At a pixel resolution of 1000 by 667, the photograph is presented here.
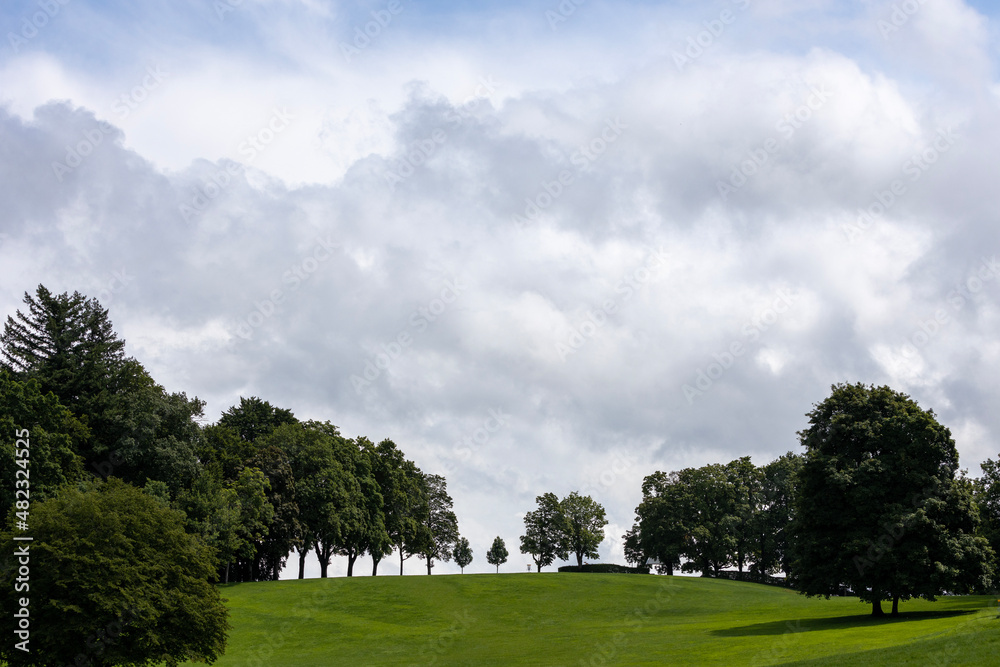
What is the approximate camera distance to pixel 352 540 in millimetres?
92688

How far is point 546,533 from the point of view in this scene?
13388cm

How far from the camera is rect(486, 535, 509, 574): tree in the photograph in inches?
5566

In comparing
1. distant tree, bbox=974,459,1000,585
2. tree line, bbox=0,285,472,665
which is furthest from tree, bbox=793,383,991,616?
tree line, bbox=0,285,472,665

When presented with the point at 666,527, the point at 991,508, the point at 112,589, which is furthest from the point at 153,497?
the point at 666,527

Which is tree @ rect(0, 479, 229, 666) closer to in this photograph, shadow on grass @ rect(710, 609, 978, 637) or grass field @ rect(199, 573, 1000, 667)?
grass field @ rect(199, 573, 1000, 667)

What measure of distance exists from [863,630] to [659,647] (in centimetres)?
1135

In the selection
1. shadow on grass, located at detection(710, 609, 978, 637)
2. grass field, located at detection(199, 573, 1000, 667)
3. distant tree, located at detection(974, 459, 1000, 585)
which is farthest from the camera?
distant tree, located at detection(974, 459, 1000, 585)

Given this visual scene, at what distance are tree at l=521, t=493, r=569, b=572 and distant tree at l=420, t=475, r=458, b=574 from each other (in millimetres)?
20092

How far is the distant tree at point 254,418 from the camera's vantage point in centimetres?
10150

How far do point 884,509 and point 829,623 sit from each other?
26.9ft

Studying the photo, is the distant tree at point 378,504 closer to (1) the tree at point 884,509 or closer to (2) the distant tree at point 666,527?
(2) the distant tree at point 666,527

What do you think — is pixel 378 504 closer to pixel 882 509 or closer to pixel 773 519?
pixel 773 519

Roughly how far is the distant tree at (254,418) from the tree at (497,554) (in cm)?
5217

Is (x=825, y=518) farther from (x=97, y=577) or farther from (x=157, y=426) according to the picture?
(x=157, y=426)
